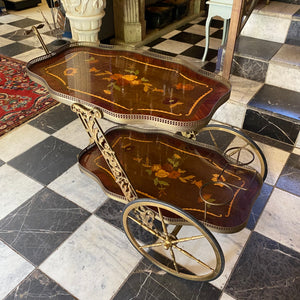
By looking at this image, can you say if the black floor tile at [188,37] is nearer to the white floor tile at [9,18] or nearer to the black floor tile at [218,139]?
the black floor tile at [218,139]

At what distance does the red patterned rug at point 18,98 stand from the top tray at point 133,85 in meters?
0.92

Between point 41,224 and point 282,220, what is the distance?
4.22ft

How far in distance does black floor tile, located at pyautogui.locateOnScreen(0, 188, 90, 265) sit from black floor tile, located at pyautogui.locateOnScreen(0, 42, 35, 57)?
2.46 meters

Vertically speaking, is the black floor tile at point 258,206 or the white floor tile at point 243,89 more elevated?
the white floor tile at point 243,89

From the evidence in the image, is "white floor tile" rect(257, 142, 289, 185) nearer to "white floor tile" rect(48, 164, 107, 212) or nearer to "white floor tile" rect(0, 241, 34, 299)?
"white floor tile" rect(48, 164, 107, 212)

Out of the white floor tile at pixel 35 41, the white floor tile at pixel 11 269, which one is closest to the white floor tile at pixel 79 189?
the white floor tile at pixel 11 269

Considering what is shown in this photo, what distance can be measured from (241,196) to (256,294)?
1.38 feet

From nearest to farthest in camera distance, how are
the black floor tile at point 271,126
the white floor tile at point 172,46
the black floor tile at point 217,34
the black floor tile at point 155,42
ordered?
1. the black floor tile at point 271,126
2. the white floor tile at point 172,46
3. the black floor tile at point 155,42
4. the black floor tile at point 217,34

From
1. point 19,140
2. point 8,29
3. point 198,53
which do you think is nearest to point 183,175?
point 19,140

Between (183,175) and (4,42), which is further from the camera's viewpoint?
(4,42)

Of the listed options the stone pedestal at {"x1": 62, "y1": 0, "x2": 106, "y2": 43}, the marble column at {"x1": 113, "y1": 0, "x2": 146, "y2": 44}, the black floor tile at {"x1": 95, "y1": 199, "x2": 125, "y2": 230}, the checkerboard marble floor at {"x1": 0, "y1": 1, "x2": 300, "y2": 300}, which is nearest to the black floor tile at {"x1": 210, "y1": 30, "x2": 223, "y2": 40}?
the marble column at {"x1": 113, "y1": 0, "x2": 146, "y2": 44}

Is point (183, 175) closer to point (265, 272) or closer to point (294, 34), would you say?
point (265, 272)

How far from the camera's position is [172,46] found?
3686 millimetres

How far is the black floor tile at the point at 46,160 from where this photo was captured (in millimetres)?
2002
